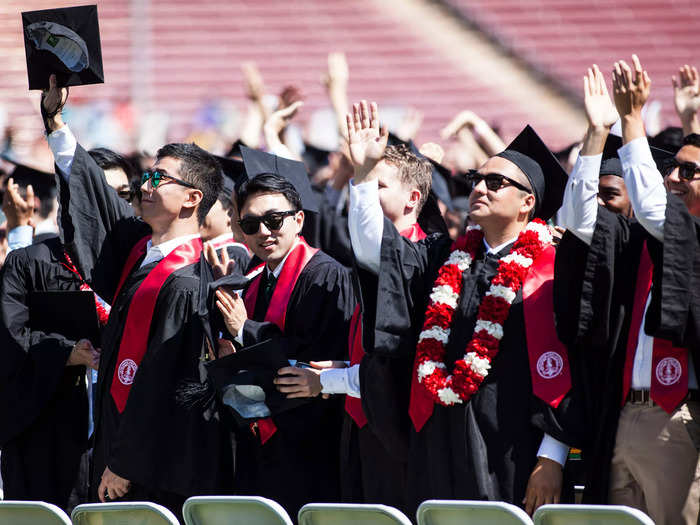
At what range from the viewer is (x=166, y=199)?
4875 mm

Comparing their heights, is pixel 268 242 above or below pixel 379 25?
below

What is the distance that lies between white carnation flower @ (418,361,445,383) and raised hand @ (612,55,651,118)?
3.44ft

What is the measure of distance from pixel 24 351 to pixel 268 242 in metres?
1.54

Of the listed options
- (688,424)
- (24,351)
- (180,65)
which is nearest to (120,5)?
(180,65)

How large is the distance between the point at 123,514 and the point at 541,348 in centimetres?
149

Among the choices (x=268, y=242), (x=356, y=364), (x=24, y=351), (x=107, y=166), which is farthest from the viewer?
(x=107, y=166)

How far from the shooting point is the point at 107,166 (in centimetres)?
584

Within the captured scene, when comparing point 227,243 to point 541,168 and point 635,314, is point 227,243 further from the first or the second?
point 635,314

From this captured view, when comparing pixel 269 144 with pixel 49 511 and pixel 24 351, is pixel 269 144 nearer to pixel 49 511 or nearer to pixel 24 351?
pixel 24 351

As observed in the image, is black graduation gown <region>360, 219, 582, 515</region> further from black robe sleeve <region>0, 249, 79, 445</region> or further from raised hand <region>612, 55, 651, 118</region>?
black robe sleeve <region>0, 249, 79, 445</region>

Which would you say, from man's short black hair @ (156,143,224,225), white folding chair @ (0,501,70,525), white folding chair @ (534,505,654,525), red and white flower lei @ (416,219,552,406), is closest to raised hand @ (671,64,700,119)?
red and white flower lei @ (416,219,552,406)

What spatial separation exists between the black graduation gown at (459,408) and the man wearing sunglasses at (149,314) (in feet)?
2.84

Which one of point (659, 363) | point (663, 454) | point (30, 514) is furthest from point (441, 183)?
point (30, 514)

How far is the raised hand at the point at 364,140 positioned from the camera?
402 centimetres
